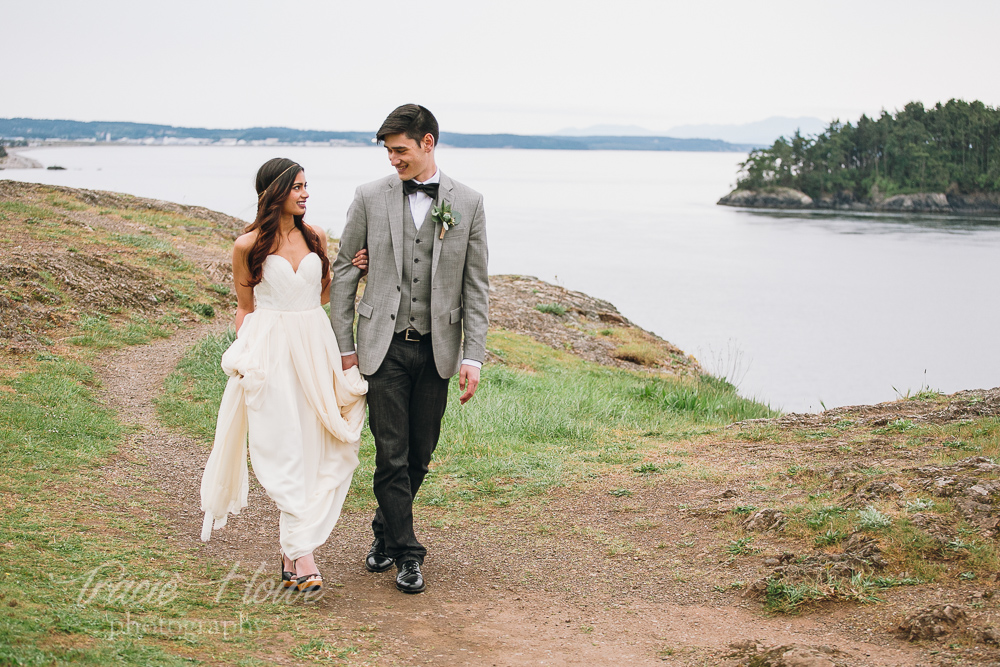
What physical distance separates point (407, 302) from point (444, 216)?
18.2 inches

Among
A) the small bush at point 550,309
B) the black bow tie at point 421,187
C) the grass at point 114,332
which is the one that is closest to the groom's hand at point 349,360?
the black bow tie at point 421,187

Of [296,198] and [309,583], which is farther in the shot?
[296,198]

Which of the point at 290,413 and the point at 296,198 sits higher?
the point at 296,198

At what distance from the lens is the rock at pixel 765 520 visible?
5.03m

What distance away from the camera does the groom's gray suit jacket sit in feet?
14.3

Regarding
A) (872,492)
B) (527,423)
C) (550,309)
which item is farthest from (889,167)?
(872,492)

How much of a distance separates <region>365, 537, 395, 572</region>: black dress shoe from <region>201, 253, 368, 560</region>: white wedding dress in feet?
1.46

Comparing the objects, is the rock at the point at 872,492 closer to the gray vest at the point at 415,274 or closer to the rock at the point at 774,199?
the gray vest at the point at 415,274

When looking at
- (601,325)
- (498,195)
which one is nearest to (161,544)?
(601,325)

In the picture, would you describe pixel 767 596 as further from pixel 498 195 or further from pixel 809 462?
pixel 498 195

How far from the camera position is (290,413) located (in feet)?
14.0

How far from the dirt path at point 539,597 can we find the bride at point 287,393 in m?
0.44

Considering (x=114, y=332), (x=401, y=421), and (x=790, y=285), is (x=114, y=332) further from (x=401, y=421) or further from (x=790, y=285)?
(x=790, y=285)

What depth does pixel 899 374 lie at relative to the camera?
79.9 ft
